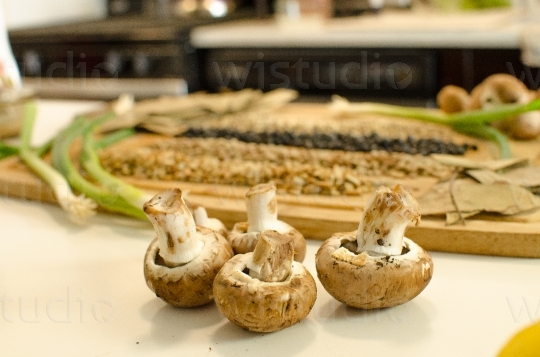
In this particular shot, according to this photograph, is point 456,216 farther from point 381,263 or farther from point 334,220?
point 381,263

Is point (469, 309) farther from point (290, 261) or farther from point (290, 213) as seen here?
point (290, 213)

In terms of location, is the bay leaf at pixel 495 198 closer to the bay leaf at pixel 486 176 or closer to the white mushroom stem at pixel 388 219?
the bay leaf at pixel 486 176

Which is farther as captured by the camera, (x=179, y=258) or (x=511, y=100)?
(x=511, y=100)

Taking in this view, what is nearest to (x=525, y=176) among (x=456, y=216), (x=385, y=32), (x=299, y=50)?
(x=456, y=216)

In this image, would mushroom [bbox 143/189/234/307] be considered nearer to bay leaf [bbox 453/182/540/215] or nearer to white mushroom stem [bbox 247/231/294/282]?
white mushroom stem [bbox 247/231/294/282]

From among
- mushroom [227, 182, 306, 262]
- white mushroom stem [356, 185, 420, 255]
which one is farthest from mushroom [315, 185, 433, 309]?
mushroom [227, 182, 306, 262]

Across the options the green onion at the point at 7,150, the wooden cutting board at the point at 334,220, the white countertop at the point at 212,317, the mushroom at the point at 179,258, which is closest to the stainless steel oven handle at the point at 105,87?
the green onion at the point at 7,150
